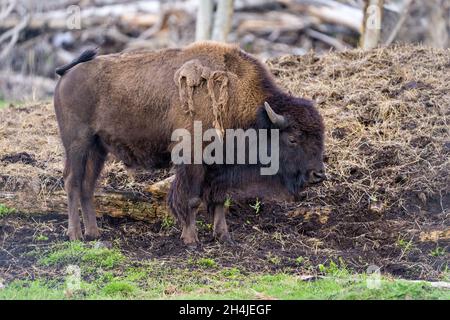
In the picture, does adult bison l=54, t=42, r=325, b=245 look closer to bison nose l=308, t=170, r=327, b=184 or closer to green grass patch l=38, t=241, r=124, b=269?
bison nose l=308, t=170, r=327, b=184

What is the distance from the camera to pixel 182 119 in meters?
9.07

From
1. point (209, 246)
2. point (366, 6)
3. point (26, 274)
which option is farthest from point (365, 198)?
point (366, 6)

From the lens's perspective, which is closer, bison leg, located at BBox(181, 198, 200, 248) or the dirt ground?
the dirt ground

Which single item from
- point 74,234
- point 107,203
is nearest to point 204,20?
point 107,203

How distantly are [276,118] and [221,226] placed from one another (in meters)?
1.34

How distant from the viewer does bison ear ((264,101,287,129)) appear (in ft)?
28.9

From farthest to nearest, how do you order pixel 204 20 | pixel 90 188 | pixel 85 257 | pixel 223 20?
pixel 204 20
pixel 223 20
pixel 90 188
pixel 85 257

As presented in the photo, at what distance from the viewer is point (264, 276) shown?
805cm

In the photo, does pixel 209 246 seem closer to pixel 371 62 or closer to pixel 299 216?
pixel 299 216

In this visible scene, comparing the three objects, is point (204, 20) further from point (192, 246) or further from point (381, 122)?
point (192, 246)

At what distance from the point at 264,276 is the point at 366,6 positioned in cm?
715

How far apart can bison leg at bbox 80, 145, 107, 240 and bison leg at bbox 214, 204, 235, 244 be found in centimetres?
135

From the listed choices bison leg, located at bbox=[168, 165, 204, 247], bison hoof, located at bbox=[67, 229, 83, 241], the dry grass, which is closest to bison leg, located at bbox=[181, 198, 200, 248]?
bison leg, located at bbox=[168, 165, 204, 247]
